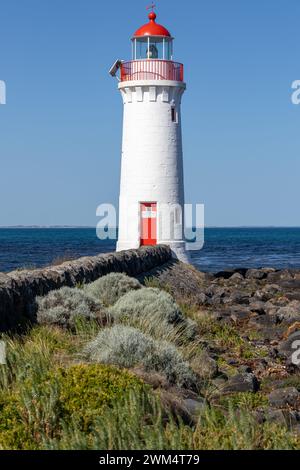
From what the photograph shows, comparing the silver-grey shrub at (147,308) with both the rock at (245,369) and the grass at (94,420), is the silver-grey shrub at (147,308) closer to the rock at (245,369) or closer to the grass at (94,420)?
the rock at (245,369)

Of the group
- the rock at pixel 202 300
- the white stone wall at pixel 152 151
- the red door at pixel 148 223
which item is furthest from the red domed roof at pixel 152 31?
the rock at pixel 202 300

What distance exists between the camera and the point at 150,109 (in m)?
22.9

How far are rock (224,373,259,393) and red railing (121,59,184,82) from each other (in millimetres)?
14518

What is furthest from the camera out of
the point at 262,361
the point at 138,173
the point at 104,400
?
the point at 138,173

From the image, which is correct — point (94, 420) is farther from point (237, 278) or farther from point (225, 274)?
point (225, 274)

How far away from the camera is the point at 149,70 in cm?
2305

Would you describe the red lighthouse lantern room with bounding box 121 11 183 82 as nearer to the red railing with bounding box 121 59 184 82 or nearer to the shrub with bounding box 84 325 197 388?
the red railing with bounding box 121 59 184 82

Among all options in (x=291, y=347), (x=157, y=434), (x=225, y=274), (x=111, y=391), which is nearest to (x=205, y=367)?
(x=291, y=347)

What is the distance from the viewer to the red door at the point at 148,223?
910 inches

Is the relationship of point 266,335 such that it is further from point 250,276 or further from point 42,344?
point 250,276

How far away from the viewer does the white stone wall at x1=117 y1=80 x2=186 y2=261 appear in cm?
2280

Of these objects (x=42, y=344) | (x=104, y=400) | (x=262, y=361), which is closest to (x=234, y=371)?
(x=262, y=361)

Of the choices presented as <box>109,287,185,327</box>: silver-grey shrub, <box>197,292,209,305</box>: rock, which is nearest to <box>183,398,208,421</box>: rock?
<box>109,287,185,327</box>: silver-grey shrub
